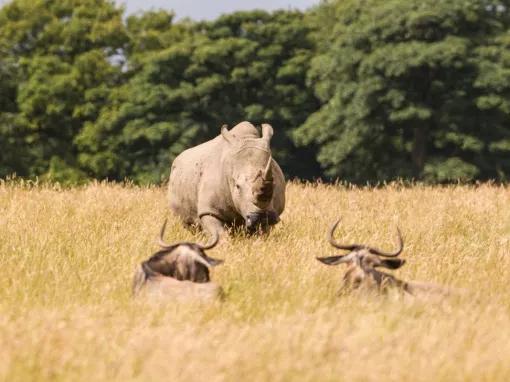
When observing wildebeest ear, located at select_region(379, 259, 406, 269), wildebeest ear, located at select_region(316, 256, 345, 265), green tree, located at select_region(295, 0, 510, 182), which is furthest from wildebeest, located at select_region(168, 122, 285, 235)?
green tree, located at select_region(295, 0, 510, 182)

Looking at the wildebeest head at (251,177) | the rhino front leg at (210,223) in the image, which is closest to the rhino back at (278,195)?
the wildebeest head at (251,177)

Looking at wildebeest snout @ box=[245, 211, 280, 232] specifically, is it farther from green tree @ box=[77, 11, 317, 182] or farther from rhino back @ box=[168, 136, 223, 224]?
green tree @ box=[77, 11, 317, 182]

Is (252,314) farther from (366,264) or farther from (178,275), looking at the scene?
(366,264)

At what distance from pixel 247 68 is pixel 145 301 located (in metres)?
29.8

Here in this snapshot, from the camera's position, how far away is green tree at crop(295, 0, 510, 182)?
2947cm

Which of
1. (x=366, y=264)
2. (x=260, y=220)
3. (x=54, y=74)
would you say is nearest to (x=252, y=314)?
(x=366, y=264)

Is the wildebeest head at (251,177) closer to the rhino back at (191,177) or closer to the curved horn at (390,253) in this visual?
the rhino back at (191,177)

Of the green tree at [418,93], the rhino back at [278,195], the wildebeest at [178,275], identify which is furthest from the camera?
the green tree at [418,93]

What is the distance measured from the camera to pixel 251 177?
9047 mm

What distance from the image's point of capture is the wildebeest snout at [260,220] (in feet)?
29.2

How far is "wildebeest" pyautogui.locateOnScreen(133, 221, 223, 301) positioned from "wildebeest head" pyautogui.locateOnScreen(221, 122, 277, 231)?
2.11 m

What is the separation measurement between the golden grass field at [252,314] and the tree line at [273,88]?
66.6 ft

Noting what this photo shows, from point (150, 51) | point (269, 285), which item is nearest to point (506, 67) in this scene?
point (150, 51)

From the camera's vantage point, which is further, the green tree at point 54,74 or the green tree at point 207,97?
the green tree at point 54,74
